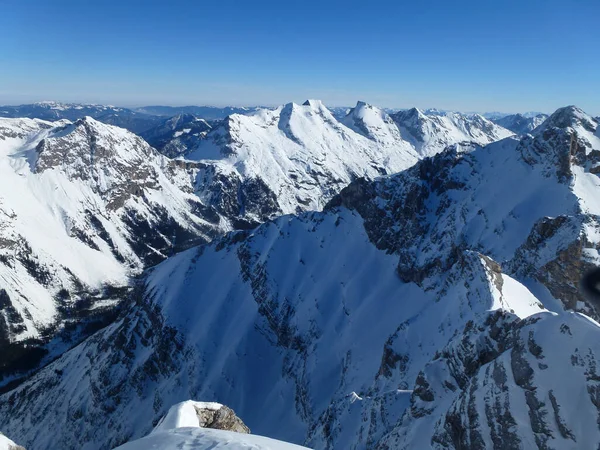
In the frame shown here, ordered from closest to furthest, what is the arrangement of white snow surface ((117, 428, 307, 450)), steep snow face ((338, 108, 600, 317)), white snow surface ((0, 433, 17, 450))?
white snow surface ((117, 428, 307, 450)), white snow surface ((0, 433, 17, 450)), steep snow face ((338, 108, 600, 317))

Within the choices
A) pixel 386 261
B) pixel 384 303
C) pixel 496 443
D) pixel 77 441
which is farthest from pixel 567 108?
pixel 77 441

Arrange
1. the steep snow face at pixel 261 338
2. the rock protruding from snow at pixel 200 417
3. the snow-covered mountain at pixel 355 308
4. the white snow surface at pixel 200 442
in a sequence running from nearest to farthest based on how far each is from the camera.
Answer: the white snow surface at pixel 200 442 < the rock protruding from snow at pixel 200 417 < the snow-covered mountain at pixel 355 308 < the steep snow face at pixel 261 338

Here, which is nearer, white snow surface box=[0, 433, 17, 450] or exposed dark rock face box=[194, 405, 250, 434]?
white snow surface box=[0, 433, 17, 450]

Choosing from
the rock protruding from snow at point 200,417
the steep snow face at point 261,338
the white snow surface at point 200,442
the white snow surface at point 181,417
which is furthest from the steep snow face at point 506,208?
the white snow surface at point 200,442

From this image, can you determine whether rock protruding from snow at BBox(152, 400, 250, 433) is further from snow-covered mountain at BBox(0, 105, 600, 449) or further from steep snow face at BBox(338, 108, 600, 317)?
steep snow face at BBox(338, 108, 600, 317)

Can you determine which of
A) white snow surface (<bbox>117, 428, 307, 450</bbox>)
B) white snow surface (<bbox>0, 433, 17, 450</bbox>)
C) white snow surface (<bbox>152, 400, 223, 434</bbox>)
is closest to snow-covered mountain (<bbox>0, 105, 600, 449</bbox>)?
white snow surface (<bbox>152, 400, 223, 434</bbox>)

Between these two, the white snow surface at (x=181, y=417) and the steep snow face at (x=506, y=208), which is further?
the steep snow face at (x=506, y=208)

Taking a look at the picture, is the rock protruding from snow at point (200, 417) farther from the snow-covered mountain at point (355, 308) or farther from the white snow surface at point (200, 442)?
the snow-covered mountain at point (355, 308)
